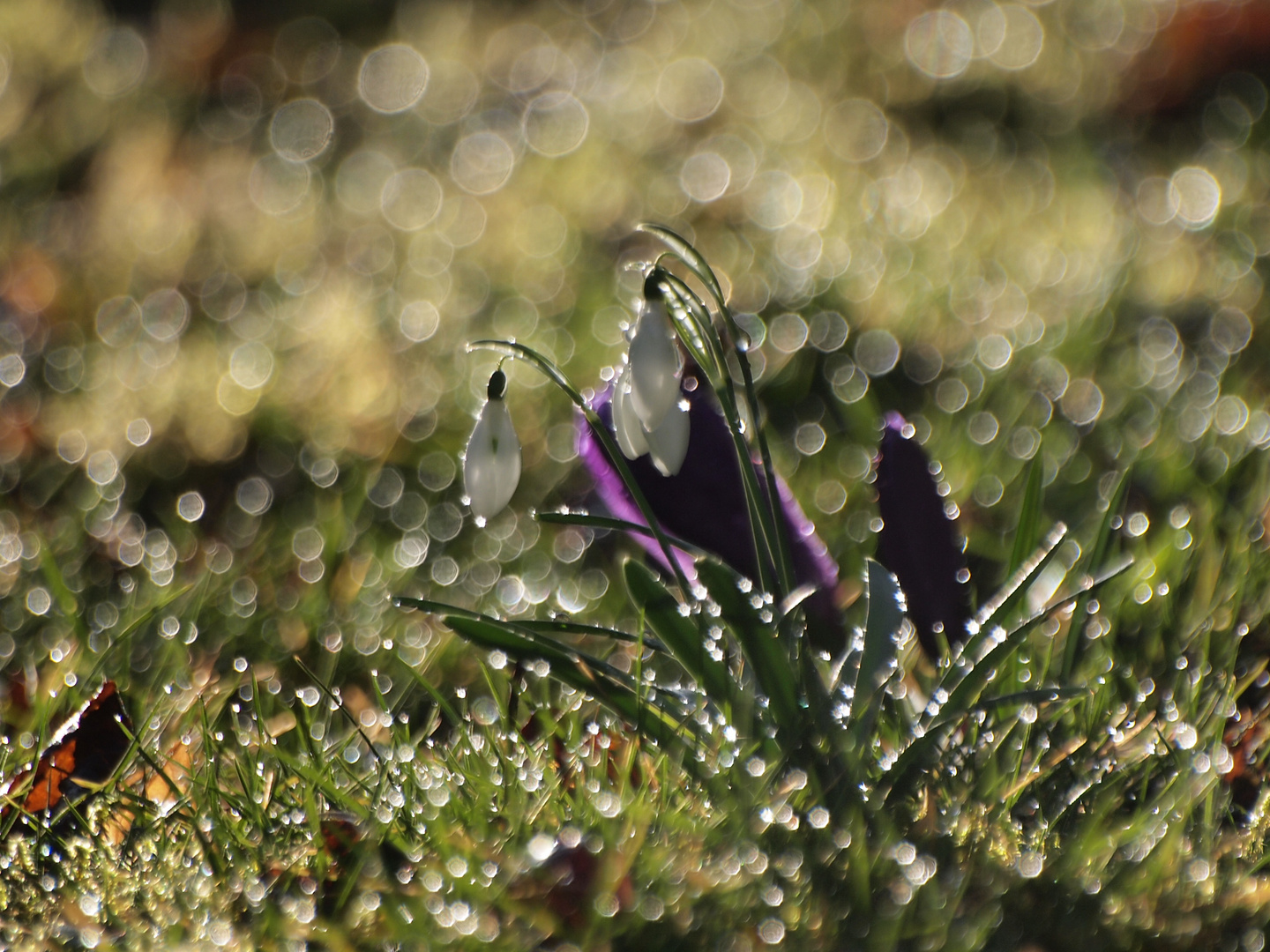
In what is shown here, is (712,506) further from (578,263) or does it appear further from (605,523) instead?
(578,263)

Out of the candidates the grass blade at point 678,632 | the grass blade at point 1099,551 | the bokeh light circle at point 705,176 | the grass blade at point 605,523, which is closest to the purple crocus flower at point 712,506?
the grass blade at point 605,523

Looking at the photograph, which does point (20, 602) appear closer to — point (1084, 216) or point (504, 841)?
point (504, 841)

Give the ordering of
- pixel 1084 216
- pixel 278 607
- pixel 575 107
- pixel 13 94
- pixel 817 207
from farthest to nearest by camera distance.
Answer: pixel 575 107, pixel 13 94, pixel 817 207, pixel 1084 216, pixel 278 607

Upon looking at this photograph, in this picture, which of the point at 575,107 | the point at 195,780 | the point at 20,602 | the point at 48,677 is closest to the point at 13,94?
the point at 575,107

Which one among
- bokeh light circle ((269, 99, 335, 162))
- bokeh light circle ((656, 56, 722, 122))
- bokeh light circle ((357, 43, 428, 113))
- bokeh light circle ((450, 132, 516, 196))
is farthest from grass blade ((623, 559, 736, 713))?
bokeh light circle ((357, 43, 428, 113))

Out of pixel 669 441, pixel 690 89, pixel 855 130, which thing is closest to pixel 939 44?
pixel 855 130

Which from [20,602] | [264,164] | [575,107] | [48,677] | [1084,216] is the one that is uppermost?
[1084,216]
